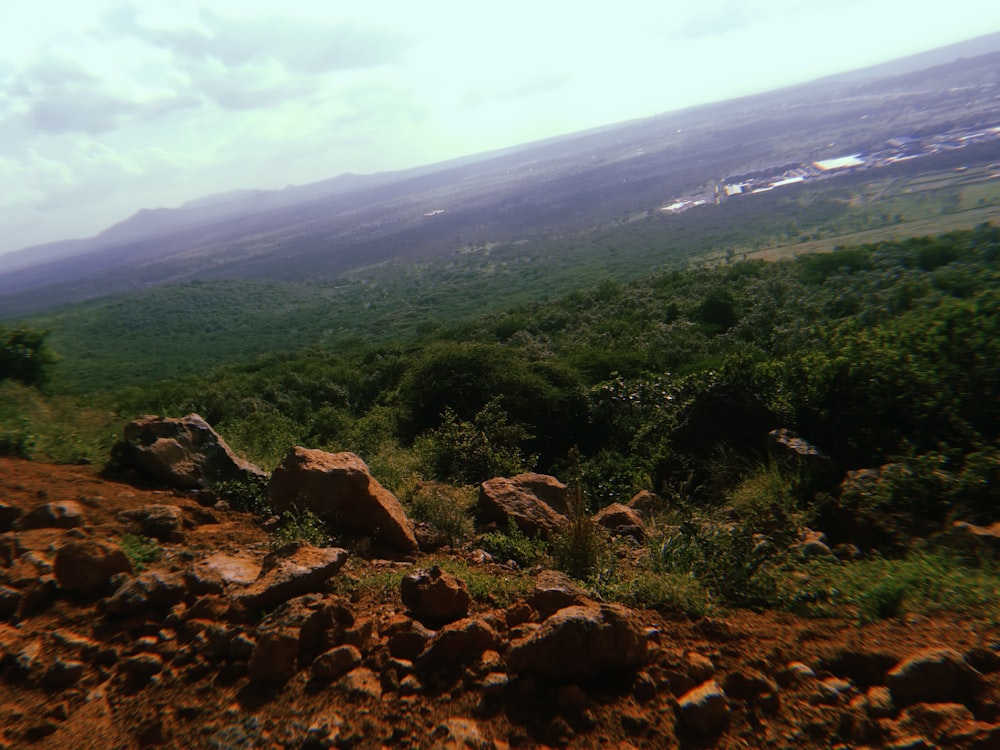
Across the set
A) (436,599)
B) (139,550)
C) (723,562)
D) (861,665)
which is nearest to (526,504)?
(723,562)

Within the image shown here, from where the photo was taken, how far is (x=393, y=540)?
4.92 metres

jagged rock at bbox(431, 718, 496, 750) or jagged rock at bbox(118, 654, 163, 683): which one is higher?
jagged rock at bbox(118, 654, 163, 683)

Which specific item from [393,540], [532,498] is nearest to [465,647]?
[393,540]

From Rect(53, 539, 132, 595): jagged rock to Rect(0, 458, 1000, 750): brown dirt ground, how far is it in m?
0.31

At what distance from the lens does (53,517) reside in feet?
13.9

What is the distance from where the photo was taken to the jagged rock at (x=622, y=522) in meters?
5.27

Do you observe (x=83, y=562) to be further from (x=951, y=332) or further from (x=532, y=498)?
(x=951, y=332)

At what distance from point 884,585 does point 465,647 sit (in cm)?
222

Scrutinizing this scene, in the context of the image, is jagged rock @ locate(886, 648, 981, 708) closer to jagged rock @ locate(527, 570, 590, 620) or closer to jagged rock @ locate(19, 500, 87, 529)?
jagged rock @ locate(527, 570, 590, 620)

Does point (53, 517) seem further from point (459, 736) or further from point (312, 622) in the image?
point (459, 736)

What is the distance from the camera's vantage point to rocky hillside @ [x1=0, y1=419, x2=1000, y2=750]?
95.6 inches

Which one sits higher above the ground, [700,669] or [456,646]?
[456,646]

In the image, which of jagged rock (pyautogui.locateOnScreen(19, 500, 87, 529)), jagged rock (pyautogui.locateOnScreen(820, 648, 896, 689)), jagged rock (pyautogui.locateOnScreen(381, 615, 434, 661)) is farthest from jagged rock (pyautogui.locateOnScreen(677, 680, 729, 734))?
jagged rock (pyautogui.locateOnScreen(19, 500, 87, 529))

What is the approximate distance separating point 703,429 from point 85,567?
699cm
